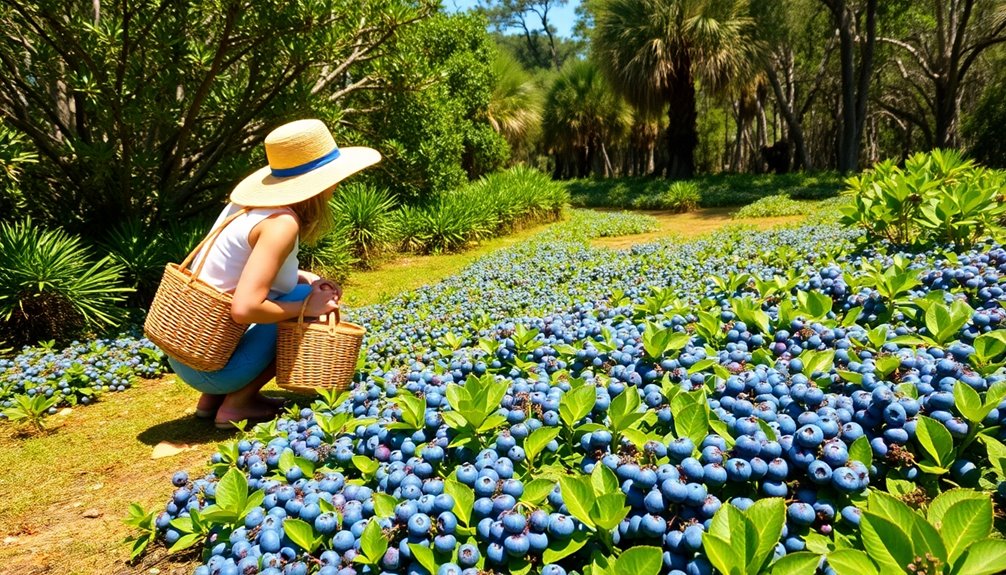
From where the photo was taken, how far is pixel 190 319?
8.73 ft

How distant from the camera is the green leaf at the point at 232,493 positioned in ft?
5.37

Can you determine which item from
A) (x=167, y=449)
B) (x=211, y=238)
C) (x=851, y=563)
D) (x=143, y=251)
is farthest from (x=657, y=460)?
(x=143, y=251)

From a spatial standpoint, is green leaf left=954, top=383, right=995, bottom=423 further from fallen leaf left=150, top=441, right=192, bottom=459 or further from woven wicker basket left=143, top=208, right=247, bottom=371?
fallen leaf left=150, top=441, right=192, bottom=459

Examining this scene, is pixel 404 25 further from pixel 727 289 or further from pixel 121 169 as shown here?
pixel 727 289

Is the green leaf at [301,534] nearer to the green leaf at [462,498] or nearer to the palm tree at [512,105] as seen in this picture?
the green leaf at [462,498]

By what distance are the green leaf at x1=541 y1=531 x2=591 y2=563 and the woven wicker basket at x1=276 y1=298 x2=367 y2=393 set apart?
1776 mm

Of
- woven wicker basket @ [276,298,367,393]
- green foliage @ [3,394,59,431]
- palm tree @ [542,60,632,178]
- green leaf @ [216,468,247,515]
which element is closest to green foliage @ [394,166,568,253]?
green foliage @ [3,394,59,431]

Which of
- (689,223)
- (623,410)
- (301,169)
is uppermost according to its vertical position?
(301,169)

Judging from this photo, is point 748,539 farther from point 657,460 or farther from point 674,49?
point 674,49

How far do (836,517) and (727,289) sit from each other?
2092 millimetres

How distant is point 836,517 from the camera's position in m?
1.28

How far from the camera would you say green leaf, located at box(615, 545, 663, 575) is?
111cm

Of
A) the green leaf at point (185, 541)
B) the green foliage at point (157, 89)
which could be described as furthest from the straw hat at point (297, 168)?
the green foliage at point (157, 89)

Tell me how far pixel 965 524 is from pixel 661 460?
574mm
